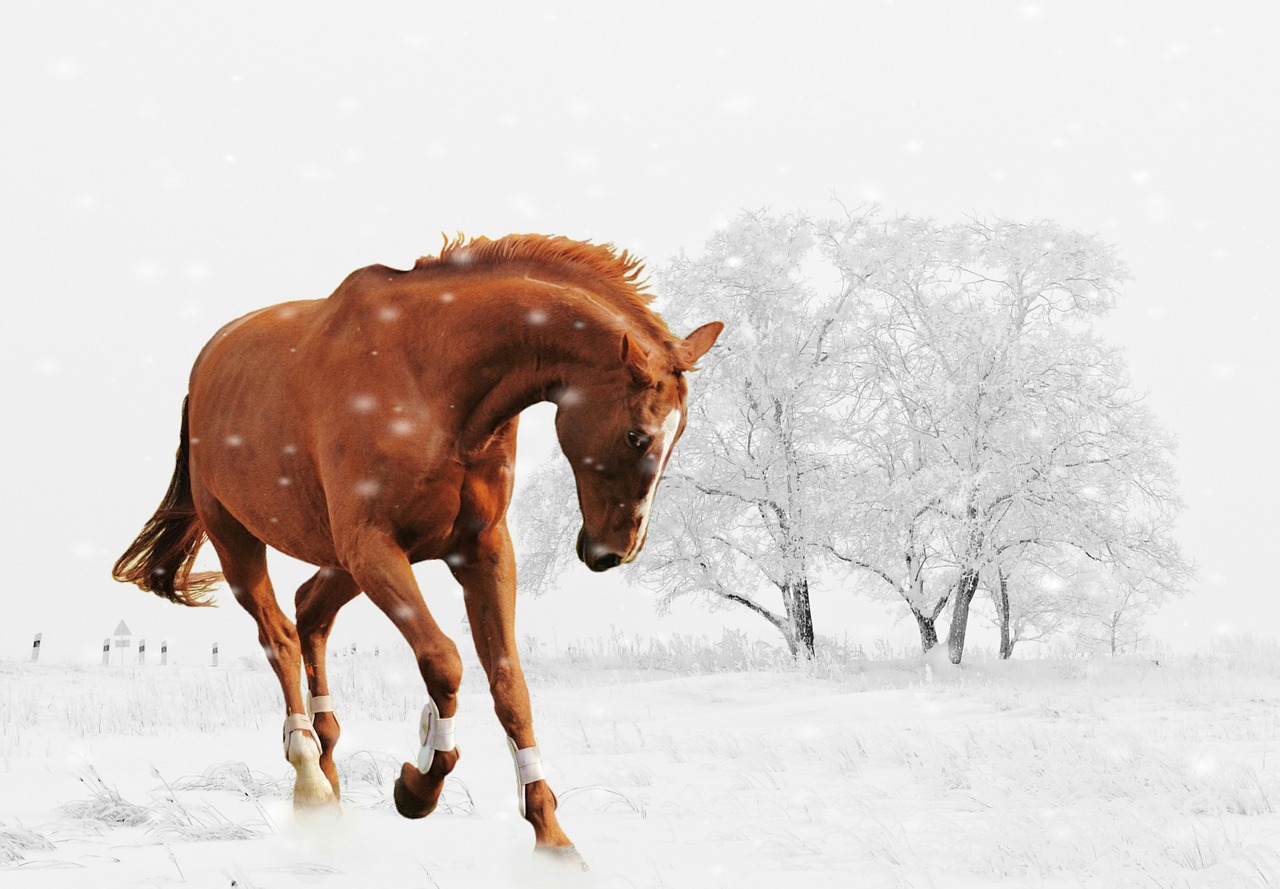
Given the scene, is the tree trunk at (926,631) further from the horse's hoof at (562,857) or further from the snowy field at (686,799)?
the horse's hoof at (562,857)

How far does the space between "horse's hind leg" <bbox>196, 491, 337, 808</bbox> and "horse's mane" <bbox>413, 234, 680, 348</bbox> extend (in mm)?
2100

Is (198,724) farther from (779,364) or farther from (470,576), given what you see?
(779,364)

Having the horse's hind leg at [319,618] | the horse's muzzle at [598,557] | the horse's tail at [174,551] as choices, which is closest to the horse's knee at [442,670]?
the horse's muzzle at [598,557]

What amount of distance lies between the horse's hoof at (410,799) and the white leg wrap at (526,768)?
318 millimetres

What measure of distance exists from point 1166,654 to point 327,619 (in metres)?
15.7

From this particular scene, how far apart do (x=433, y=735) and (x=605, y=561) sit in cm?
100

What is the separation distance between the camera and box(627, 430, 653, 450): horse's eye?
3.62 m

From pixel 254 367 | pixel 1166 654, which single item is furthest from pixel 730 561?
pixel 254 367

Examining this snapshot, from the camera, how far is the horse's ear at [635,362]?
3615mm

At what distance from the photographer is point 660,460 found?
12.0 feet

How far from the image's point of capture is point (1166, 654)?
56.6 feet

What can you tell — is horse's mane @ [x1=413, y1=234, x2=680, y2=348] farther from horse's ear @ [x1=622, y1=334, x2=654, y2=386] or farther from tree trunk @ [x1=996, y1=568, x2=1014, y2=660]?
tree trunk @ [x1=996, y1=568, x2=1014, y2=660]

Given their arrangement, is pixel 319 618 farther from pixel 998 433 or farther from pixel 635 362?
pixel 998 433

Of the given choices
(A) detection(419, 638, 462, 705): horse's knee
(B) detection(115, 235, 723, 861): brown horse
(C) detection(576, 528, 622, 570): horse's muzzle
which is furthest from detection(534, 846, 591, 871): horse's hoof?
(C) detection(576, 528, 622, 570): horse's muzzle
